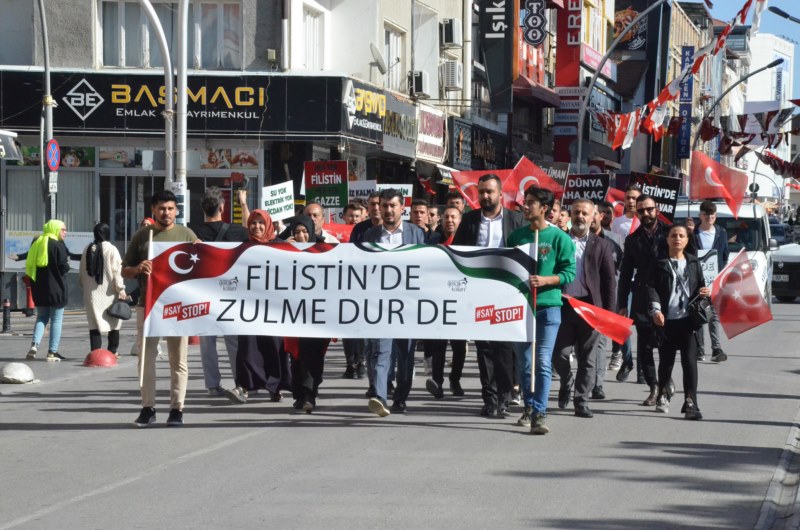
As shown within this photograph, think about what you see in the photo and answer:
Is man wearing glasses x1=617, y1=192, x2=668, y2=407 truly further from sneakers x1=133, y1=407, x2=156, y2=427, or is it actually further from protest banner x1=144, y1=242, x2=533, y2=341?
sneakers x1=133, y1=407, x2=156, y2=427

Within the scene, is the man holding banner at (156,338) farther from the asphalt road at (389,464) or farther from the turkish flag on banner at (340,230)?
the turkish flag on banner at (340,230)

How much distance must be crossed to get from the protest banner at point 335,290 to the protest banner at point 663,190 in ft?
27.7

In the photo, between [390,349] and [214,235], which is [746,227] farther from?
[390,349]

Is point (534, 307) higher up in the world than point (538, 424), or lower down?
higher up

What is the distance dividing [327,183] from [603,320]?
1199cm

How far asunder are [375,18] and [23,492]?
23832 millimetres

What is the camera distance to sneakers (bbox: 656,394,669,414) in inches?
468

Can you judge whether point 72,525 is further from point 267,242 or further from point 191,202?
point 191,202

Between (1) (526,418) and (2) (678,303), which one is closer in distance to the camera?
(1) (526,418)

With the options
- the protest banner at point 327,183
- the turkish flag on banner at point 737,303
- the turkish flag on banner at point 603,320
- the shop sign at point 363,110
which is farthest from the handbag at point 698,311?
the shop sign at point 363,110

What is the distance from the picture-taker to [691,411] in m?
11.4

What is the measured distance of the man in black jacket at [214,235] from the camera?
12547 millimetres

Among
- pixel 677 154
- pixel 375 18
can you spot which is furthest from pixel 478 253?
pixel 677 154


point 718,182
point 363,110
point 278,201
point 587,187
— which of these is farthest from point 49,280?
point 363,110
